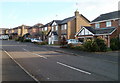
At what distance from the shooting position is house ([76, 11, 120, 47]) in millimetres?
32031

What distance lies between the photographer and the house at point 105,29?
32.0 metres

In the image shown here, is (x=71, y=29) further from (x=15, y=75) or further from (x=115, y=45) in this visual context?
(x=15, y=75)

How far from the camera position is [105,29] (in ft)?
114

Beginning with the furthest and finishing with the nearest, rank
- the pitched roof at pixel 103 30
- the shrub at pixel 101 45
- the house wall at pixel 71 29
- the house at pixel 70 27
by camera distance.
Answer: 1. the house at pixel 70 27
2. the house wall at pixel 71 29
3. the pitched roof at pixel 103 30
4. the shrub at pixel 101 45

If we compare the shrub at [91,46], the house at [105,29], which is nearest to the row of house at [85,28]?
the house at [105,29]

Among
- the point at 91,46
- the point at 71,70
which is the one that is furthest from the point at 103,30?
the point at 71,70

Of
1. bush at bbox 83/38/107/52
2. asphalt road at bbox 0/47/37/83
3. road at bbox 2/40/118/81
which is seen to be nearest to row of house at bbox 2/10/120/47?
bush at bbox 83/38/107/52

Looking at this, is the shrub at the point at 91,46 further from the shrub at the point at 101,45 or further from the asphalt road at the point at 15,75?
the asphalt road at the point at 15,75

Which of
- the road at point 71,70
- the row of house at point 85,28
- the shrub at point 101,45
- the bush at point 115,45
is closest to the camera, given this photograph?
the road at point 71,70

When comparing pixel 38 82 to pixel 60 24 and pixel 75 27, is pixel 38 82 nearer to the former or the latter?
pixel 75 27

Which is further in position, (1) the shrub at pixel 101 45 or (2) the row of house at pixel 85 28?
(2) the row of house at pixel 85 28

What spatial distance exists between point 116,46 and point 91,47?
15.4 ft

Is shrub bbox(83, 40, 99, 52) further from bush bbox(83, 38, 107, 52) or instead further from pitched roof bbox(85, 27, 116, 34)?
pitched roof bbox(85, 27, 116, 34)

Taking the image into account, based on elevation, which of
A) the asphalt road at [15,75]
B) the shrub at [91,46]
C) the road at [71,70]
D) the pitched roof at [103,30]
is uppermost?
the pitched roof at [103,30]
